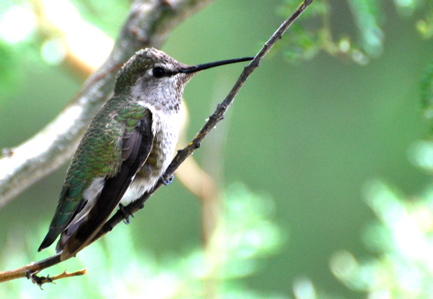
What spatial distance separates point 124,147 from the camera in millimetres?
1434

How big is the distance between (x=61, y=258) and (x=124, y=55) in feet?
2.42

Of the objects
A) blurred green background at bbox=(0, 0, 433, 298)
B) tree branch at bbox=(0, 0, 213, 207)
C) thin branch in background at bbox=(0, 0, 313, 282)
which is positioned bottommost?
thin branch in background at bbox=(0, 0, 313, 282)

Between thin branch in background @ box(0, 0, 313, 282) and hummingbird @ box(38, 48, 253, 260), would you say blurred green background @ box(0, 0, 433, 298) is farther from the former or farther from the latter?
thin branch in background @ box(0, 0, 313, 282)

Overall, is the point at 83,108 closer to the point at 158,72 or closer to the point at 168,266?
the point at 158,72

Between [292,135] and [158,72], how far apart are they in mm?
4077

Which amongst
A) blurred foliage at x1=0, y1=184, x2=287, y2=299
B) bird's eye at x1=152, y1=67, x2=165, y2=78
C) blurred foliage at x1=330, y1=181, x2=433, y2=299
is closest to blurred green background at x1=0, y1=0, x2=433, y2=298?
blurred foliage at x1=0, y1=184, x2=287, y2=299

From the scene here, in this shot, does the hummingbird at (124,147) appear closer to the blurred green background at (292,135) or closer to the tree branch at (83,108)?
the tree branch at (83,108)

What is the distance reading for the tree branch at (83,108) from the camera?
1.38 meters

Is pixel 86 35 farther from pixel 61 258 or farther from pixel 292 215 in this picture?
pixel 292 215

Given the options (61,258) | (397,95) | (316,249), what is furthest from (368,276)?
(397,95)

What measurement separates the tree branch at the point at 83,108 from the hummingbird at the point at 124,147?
3 centimetres

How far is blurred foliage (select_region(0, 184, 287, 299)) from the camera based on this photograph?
221cm

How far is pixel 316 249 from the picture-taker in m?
5.19

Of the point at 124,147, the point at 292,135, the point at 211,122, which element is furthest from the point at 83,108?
the point at 292,135
